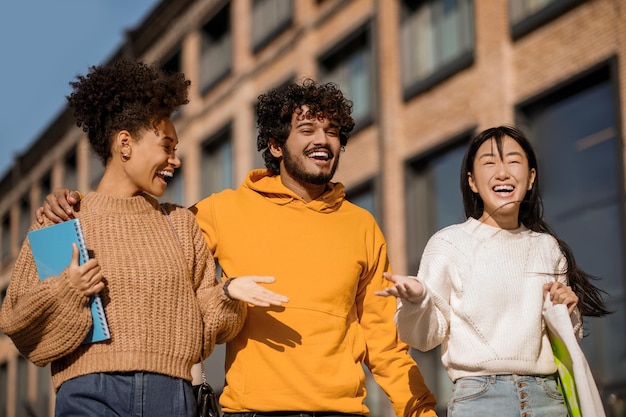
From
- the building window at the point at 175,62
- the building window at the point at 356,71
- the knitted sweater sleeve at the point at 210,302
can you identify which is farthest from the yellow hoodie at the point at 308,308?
the building window at the point at 175,62

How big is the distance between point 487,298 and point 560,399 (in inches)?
22.0

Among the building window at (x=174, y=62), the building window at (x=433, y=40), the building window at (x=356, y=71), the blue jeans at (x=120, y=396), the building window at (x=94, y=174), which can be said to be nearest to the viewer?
the blue jeans at (x=120, y=396)

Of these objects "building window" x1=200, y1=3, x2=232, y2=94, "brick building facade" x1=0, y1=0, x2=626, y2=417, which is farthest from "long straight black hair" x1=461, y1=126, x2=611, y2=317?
"building window" x1=200, y1=3, x2=232, y2=94

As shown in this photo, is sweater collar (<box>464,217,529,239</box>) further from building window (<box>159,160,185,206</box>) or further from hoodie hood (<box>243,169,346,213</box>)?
building window (<box>159,160,185,206</box>)

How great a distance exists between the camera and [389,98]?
1967cm

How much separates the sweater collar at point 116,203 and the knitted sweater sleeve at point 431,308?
4.16ft

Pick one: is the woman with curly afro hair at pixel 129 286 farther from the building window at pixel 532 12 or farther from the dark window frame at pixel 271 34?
the dark window frame at pixel 271 34

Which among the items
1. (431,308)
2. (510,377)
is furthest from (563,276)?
(431,308)

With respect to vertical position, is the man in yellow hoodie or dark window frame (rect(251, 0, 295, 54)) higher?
dark window frame (rect(251, 0, 295, 54))

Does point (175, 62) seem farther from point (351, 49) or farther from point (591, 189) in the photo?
point (591, 189)

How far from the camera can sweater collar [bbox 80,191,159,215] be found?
509cm

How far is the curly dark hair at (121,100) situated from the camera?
16.9ft

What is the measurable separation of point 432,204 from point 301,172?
1343 cm

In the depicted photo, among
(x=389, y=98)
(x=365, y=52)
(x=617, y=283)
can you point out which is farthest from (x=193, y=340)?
(x=365, y=52)
